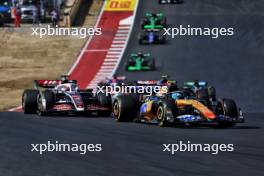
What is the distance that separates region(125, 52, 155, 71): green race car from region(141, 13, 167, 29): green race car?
19.5 feet

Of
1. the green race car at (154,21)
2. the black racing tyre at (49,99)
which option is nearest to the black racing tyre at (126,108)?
the black racing tyre at (49,99)

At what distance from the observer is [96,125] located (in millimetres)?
22328

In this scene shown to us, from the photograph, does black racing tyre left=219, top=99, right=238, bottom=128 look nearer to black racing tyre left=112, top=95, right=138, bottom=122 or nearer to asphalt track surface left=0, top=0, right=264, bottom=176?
asphalt track surface left=0, top=0, right=264, bottom=176

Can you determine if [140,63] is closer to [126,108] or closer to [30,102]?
[30,102]

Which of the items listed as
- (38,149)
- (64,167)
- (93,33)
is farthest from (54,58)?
(64,167)

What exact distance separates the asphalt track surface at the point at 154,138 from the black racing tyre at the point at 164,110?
1.13 ft

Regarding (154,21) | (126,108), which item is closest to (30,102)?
(126,108)

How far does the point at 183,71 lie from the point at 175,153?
26.5 m

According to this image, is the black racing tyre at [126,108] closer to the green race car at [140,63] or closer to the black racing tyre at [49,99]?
the black racing tyre at [49,99]

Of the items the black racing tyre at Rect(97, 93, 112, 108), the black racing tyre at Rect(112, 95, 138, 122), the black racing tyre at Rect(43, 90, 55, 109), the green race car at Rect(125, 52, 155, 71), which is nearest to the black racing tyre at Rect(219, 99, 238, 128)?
the black racing tyre at Rect(112, 95, 138, 122)

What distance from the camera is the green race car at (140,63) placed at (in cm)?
4244

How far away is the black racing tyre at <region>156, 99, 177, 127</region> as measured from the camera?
21.1 meters

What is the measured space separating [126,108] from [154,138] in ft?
17.8

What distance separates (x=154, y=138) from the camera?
1822 centimetres
